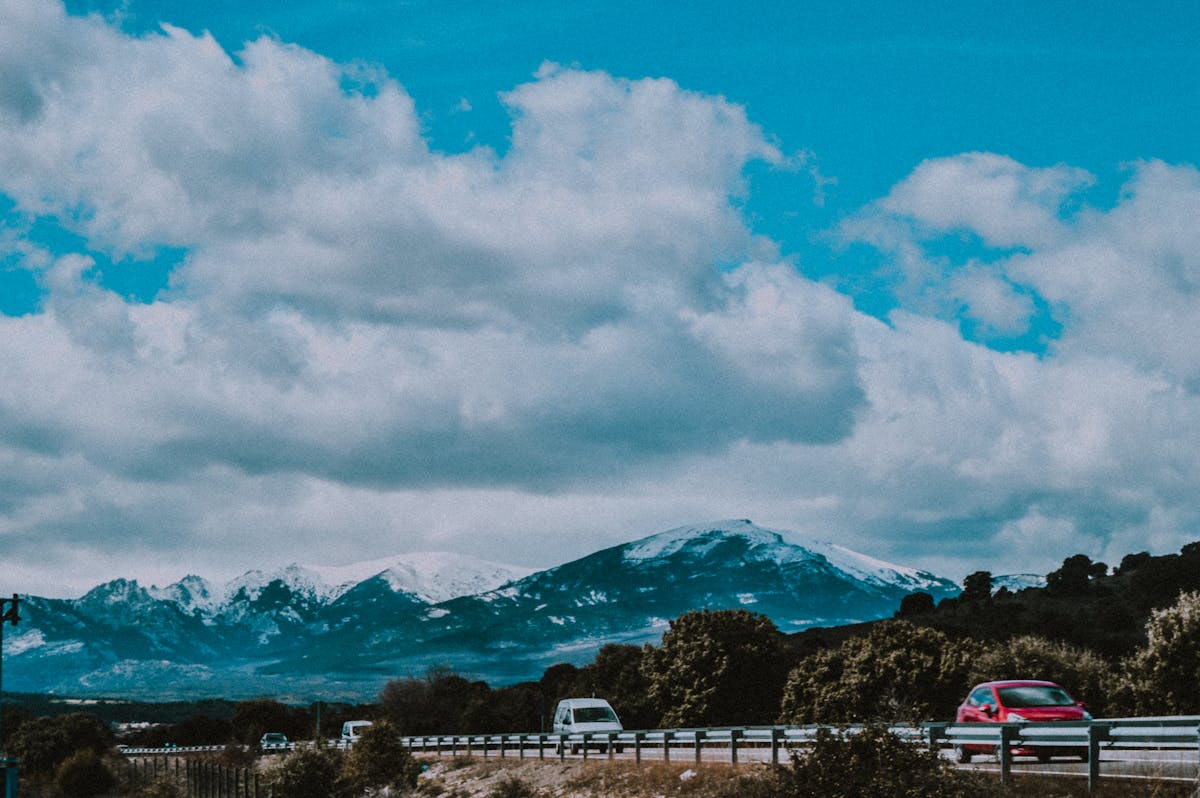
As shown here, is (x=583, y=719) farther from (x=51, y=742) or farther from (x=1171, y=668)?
(x=51, y=742)

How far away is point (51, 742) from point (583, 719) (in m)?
53.1

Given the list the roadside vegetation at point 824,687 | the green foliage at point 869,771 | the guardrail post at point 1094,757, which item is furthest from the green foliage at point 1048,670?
the green foliage at point 869,771

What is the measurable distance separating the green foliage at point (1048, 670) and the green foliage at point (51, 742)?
60.3 m

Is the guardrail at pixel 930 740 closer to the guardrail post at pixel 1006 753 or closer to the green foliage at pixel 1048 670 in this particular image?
the guardrail post at pixel 1006 753

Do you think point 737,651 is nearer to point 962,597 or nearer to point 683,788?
point 683,788

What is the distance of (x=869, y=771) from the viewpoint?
23.3 m

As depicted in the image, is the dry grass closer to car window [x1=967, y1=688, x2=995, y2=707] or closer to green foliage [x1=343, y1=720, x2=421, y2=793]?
green foliage [x1=343, y1=720, x2=421, y2=793]

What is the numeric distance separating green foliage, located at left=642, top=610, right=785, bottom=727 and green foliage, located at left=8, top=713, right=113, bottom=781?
3998 centimetres

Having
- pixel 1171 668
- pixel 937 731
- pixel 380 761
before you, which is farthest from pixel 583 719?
pixel 937 731

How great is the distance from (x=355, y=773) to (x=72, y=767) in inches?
1090

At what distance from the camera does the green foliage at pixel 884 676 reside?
54.5 meters

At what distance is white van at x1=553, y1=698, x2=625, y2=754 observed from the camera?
55.5 meters

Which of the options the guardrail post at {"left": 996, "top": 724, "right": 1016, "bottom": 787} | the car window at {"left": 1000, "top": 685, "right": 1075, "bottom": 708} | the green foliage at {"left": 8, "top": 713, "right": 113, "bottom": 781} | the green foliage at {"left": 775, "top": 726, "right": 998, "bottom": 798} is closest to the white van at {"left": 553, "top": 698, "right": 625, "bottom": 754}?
the car window at {"left": 1000, "top": 685, "right": 1075, "bottom": 708}

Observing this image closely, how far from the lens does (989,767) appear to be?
28.9 metres
